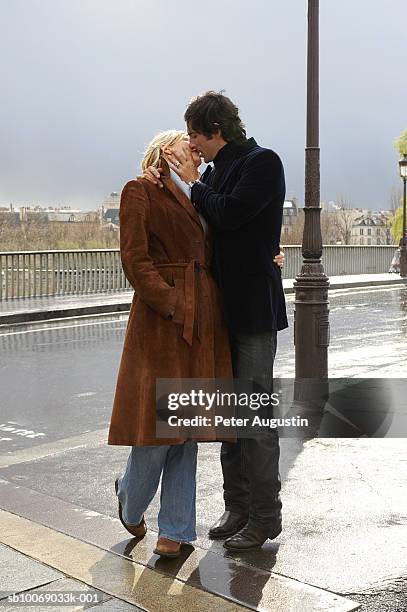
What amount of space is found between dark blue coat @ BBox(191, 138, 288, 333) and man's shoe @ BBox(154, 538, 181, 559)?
97 cm

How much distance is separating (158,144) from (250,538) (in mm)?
1778

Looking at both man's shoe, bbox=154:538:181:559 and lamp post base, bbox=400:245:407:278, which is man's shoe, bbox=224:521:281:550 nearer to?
man's shoe, bbox=154:538:181:559

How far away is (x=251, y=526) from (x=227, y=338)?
841 millimetres

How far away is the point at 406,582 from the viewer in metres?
3.69

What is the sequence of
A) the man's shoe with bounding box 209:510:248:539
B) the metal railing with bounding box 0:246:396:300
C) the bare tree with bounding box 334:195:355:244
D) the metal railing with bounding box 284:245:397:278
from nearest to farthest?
the man's shoe with bounding box 209:510:248:539
the metal railing with bounding box 0:246:396:300
the metal railing with bounding box 284:245:397:278
the bare tree with bounding box 334:195:355:244

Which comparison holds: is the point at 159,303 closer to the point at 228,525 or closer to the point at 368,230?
the point at 228,525

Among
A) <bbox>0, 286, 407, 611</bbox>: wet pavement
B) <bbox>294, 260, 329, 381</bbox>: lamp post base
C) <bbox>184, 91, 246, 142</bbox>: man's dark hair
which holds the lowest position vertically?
<bbox>0, 286, 407, 611</bbox>: wet pavement

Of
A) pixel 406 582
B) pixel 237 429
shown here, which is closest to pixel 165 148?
pixel 237 429

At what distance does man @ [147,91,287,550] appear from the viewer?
13.3 feet

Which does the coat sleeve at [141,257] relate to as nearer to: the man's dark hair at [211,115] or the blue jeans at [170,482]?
the man's dark hair at [211,115]

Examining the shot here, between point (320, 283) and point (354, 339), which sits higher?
point (320, 283)

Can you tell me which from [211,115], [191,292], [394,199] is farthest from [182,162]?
[394,199]

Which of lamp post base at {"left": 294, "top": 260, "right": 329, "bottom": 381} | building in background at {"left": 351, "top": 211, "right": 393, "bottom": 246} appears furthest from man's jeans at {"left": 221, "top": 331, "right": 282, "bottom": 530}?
building in background at {"left": 351, "top": 211, "right": 393, "bottom": 246}

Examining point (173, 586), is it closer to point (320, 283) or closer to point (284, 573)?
point (284, 573)
